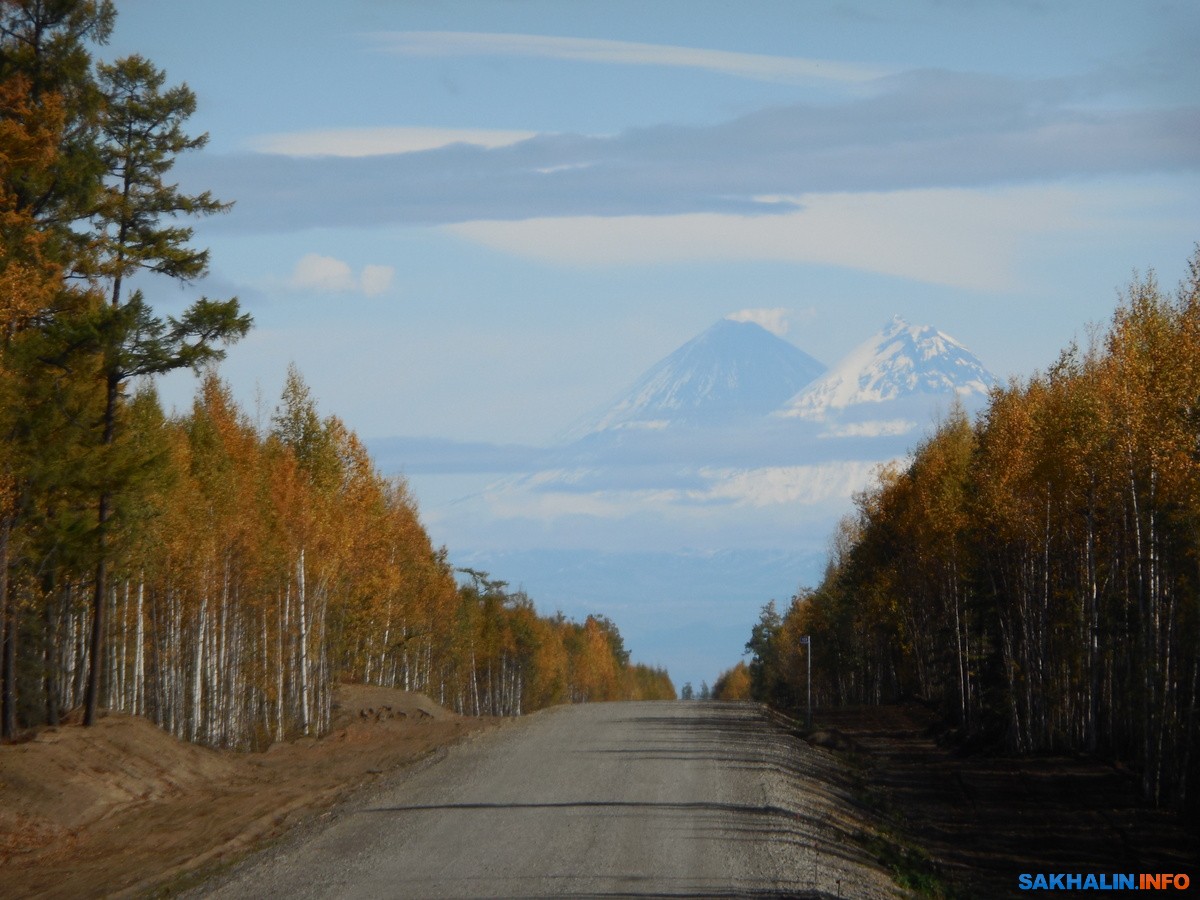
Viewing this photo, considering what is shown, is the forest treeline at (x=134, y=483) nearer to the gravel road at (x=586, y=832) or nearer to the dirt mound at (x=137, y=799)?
the dirt mound at (x=137, y=799)

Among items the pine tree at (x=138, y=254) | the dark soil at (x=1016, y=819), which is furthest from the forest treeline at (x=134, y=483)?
the dark soil at (x=1016, y=819)

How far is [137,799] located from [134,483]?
677 centimetres

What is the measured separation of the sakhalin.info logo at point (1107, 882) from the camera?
73.0 ft

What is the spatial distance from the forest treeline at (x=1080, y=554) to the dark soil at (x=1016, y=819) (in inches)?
44.9

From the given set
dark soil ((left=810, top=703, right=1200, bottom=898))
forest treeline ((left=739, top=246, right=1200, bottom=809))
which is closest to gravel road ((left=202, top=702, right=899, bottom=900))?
dark soil ((left=810, top=703, right=1200, bottom=898))

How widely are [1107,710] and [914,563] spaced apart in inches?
1071

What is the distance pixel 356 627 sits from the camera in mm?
53125

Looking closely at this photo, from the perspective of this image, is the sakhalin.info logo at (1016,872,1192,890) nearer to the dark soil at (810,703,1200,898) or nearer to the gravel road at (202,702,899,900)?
the dark soil at (810,703,1200,898)

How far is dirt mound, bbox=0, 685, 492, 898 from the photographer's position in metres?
20.3

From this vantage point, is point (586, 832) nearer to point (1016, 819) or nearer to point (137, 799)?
point (137, 799)

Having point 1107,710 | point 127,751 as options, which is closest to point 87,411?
point 127,751

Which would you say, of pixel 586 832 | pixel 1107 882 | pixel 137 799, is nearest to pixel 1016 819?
pixel 1107 882

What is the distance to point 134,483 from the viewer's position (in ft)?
92.9

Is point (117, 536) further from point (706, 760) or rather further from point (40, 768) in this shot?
point (706, 760)
